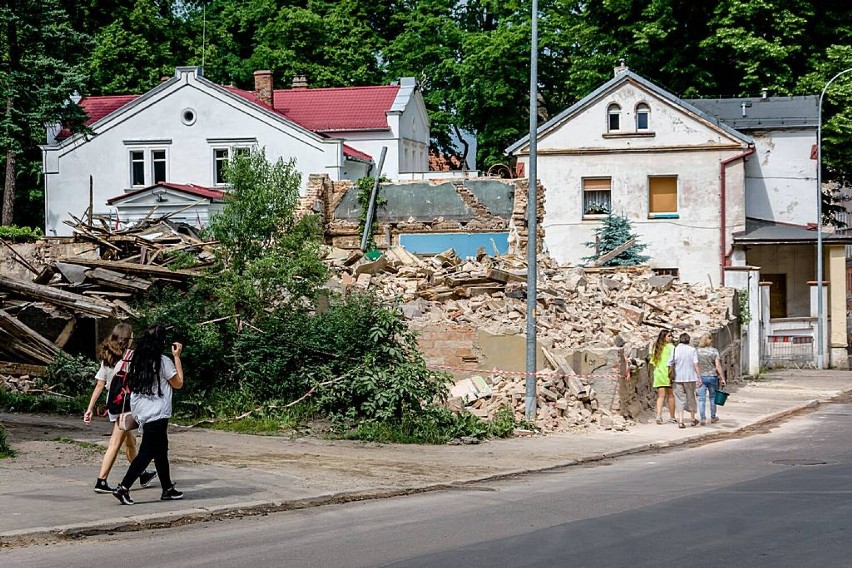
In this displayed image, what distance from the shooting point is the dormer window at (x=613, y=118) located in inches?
1640

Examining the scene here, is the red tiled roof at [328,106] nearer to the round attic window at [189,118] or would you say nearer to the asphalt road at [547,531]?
the round attic window at [189,118]

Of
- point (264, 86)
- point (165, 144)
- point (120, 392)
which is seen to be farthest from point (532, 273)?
point (264, 86)

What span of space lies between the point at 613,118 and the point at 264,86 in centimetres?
1585

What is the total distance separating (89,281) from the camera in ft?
74.8

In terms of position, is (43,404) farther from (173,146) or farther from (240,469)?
(173,146)

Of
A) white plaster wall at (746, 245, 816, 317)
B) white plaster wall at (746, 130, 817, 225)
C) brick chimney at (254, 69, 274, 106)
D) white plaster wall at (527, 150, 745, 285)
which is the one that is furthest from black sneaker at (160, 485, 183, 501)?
brick chimney at (254, 69, 274, 106)

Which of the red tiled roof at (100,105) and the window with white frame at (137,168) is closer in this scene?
the window with white frame at (137,168)

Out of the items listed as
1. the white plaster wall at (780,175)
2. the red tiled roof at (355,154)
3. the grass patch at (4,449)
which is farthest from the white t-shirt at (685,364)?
the red tiled roof at (355,154)

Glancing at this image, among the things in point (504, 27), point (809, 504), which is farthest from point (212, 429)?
point (504, 27)

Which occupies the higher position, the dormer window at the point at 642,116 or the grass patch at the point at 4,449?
the dormer window at the point at 642,116

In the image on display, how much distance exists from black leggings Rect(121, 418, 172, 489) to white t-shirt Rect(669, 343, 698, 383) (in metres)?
11.5

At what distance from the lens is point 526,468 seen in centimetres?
1512

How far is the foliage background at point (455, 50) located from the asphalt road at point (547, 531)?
105 feet

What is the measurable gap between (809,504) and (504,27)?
4213 cm
